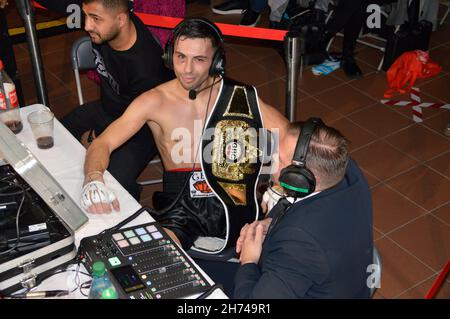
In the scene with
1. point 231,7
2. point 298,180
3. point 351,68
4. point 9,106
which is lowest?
point 351,68

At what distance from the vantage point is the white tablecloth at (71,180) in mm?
1913

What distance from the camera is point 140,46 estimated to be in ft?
9.52

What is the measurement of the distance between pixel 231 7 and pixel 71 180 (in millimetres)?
3849

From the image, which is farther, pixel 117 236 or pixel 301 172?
pixel 117 236

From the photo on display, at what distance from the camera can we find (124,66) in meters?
2.93

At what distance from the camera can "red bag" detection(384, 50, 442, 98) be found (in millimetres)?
4629

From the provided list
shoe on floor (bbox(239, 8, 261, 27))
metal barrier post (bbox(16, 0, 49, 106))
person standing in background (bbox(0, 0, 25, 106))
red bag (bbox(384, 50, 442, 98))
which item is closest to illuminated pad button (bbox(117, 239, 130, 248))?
metal barrier post (bbox(16, 0, 49, 106))

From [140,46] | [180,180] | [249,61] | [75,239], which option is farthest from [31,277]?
[249,61]

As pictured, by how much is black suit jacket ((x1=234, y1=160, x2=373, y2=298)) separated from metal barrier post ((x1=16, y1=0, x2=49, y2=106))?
1904 mm

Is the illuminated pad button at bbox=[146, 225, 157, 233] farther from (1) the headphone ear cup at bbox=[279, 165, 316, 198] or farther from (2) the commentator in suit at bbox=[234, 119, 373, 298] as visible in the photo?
(1) the headphone ear cup at bbox=[279, 165, 316, 198]

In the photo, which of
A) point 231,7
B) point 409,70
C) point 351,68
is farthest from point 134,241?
point 231,7

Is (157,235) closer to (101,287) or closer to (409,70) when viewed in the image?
(101,287)

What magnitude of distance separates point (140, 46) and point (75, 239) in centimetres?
116

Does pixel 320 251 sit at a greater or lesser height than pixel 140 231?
greater
